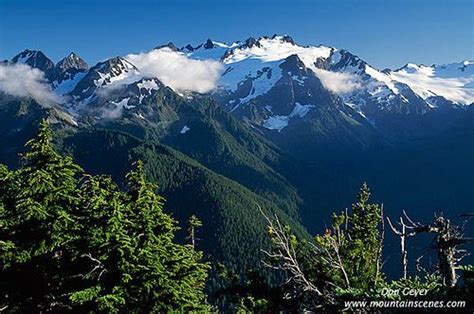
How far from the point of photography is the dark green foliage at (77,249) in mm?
24094

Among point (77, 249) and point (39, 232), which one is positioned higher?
point (39, 232)

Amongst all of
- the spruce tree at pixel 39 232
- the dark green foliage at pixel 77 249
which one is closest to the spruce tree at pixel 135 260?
the dark green foliage at pixel 77 249

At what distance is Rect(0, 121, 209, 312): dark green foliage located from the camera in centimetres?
2409

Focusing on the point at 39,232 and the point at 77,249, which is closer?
the point at 77,249

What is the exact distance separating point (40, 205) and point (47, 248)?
2.17 m

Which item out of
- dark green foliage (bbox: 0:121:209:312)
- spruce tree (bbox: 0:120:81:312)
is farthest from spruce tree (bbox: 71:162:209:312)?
spruce tree (bbox: 0:120:81:312)

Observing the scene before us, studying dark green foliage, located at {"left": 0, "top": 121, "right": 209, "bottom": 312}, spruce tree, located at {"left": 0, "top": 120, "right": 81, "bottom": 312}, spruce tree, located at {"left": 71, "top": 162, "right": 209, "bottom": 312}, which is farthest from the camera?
spruce tree, located at {"left": 0, "top": 120, "right": 81, "bottom": 312}

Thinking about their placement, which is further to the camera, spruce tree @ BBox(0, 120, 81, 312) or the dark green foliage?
spruce tree @ BBox(0, 120, 81, 312)

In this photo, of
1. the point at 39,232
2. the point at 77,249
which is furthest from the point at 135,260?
the point at 39,232

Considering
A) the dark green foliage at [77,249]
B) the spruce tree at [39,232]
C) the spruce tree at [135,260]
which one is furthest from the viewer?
the spruce tree at [39,232]

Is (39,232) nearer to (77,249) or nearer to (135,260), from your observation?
(77,249)

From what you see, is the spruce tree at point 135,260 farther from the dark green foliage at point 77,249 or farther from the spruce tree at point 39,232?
the spruce tree at point 39,232

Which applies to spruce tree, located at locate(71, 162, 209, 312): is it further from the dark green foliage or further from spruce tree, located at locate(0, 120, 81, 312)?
spruce tree, located at locate(0, 120, 81, 312)

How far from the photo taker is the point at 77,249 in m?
25.2
